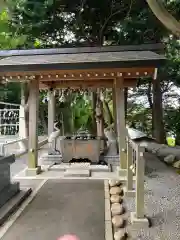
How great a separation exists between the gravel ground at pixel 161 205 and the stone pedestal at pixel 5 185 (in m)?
1.83

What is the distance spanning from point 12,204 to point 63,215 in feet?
2.67

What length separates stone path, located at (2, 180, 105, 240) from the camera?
299 centimetres

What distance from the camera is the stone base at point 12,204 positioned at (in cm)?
336

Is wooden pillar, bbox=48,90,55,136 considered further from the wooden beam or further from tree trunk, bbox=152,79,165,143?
tree trunk, bbox=152,79,165,143

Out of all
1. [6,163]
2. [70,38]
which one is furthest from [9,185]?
[70,38]

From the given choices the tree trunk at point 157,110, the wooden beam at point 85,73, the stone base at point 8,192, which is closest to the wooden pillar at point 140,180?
the stone base at point 8,192

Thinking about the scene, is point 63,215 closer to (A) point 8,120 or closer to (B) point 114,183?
(B) point 114,183

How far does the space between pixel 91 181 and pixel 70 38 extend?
627 centimetres

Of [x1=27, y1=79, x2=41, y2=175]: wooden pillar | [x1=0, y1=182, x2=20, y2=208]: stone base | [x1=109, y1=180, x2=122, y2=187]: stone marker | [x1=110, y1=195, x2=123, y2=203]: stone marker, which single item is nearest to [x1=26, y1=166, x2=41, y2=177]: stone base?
[x1=27, y1=79, x2=41, y2=175]: wooden pillar

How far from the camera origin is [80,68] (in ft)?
16.5

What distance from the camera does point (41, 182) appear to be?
5191 millimetres

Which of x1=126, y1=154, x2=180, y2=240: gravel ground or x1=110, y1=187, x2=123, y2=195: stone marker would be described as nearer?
x1=126, y1=154, x2=180, y2=240: gravel ground

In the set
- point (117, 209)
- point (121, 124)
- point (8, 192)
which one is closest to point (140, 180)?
point (117, 209)

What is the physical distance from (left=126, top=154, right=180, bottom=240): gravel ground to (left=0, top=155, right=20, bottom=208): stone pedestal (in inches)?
72.1
